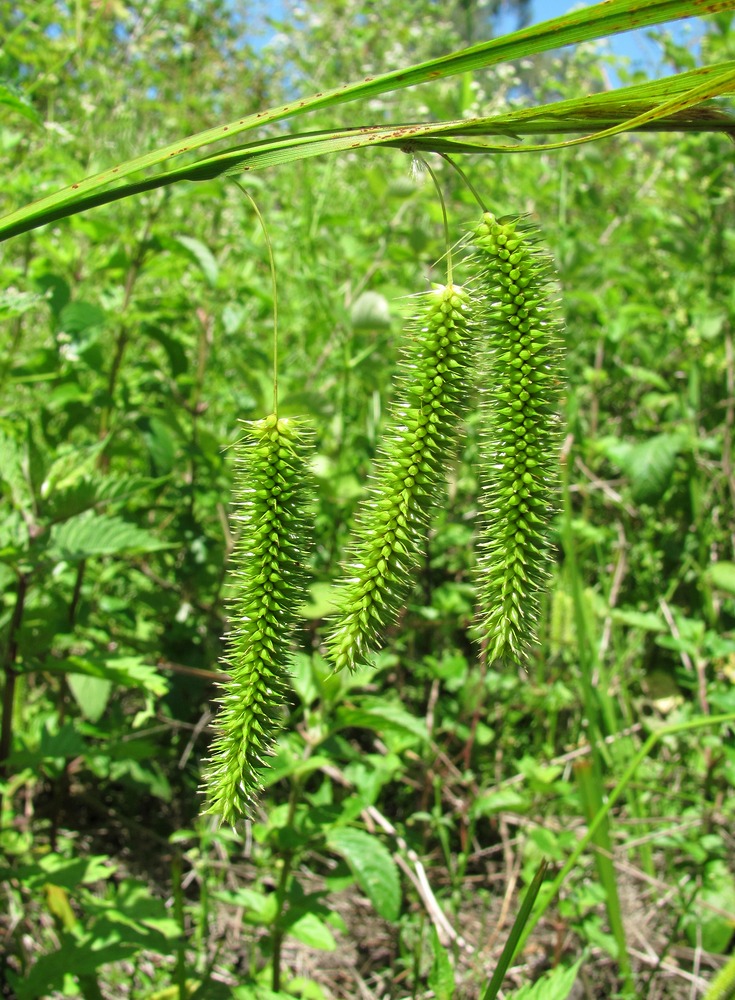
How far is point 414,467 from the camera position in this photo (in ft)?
3.16

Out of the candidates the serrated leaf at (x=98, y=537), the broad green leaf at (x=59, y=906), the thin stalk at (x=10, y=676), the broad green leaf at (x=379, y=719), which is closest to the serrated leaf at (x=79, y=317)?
the serrated leaf at (x=98, y=537)

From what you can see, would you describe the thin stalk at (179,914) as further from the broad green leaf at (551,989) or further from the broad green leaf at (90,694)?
the broad green leaf at (90,694)

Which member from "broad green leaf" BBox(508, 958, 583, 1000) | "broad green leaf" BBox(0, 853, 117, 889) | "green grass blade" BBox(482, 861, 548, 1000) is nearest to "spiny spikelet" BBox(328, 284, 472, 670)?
"green grass blade" BBox(482, 861, 548, 1000)

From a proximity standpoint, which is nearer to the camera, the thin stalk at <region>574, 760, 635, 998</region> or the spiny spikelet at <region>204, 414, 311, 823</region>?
the spiny spikelet at <region>204, 414, 311, 823</region>

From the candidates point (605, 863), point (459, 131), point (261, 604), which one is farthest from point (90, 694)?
point (459, 131)

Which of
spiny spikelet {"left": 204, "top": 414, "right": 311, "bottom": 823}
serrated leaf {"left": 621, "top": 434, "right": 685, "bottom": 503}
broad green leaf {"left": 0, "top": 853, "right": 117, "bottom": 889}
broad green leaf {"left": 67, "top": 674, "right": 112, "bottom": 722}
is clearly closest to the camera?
spiny spikelet {"left": 204, "top": 414, "right": 311, "bottom": 823}

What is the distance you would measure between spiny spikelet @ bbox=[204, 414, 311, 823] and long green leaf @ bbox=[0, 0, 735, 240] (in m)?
0.31

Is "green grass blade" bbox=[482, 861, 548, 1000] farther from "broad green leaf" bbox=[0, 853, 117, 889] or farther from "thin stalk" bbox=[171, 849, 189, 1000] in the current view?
"broad green leaf" bbox=[0, 853, 117, 889]

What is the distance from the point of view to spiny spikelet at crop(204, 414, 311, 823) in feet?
2.91

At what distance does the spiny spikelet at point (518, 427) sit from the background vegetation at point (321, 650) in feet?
1.51

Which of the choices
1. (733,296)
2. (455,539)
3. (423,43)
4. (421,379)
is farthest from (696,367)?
(423,43)

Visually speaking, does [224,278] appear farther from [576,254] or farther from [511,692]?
[511,692]

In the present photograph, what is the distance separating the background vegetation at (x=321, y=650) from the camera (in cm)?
181

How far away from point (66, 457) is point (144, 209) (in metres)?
1.10
